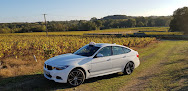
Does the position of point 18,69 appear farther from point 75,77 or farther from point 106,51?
point 106,51

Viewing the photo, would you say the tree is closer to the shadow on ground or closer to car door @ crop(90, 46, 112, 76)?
car door @ crop(90, 46, 112, 76)

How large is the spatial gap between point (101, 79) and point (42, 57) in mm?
5653

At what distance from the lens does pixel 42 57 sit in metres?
11.0

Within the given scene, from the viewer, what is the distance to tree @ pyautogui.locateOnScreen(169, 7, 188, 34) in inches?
2068

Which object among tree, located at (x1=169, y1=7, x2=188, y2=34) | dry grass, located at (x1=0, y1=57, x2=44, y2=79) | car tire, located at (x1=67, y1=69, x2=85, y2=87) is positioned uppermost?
tree, located at (x1=169, y1=7, x2=188, y2=34)

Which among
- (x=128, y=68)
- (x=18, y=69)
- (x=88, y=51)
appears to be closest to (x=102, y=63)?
(x=88, y=51)

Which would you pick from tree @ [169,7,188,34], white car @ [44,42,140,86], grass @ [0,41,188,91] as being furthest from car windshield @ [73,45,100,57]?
tree @ [169,7,188,34]

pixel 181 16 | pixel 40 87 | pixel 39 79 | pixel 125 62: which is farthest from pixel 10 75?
pixel 181 16

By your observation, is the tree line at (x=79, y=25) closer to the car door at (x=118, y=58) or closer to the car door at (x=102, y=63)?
the car door at (x=118, y=58)

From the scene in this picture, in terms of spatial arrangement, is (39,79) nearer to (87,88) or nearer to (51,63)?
(51,63)

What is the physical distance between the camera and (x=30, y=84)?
6258 mm

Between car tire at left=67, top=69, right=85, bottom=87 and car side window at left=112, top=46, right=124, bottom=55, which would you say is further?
car side window at left=112, top=46, right=124, bottom=55

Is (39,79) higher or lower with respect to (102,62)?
lower

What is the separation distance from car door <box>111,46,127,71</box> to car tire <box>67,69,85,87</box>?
1.79m
